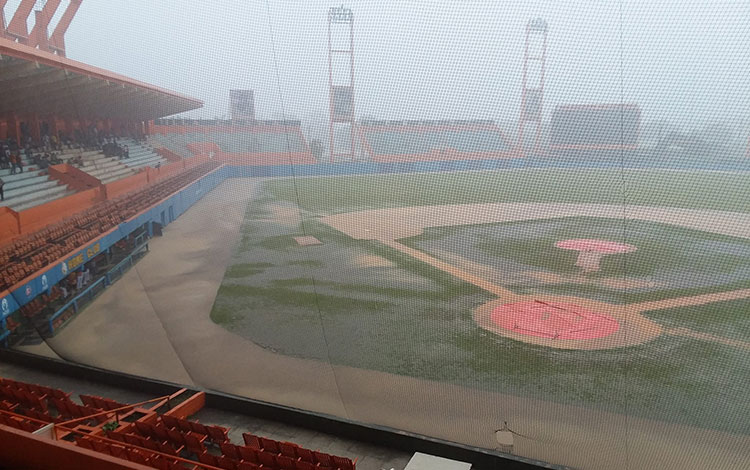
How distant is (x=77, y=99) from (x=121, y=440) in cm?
344

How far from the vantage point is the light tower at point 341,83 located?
379 cm

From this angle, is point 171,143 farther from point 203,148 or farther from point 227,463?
point 227,463

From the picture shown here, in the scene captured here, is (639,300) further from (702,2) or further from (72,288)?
(72,288)

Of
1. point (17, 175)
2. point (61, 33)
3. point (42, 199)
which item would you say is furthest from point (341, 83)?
point (17, 175)

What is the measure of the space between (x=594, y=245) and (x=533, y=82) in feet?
4.41

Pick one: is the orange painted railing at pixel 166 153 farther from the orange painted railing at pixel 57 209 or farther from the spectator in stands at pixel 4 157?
the spectator in stands at pixel 4 157

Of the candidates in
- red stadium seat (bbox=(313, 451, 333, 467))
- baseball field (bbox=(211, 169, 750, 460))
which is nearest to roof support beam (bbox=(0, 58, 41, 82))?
baseball field (bbox=(211, 169, 750, 460))

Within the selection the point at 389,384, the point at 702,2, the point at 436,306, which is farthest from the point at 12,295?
the point at 702,2

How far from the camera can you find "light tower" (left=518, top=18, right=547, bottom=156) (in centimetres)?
337

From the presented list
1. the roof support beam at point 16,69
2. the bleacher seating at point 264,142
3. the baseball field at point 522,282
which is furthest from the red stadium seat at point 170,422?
the roof support beam at point 16,69

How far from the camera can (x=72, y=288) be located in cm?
561

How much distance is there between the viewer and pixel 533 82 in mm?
3506

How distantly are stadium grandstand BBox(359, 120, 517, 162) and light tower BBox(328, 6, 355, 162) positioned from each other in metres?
0.13

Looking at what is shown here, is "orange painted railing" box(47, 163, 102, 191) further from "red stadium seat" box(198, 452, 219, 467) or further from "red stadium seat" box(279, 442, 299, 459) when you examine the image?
"red stadium seat" box(279, 442, 299, 459)
